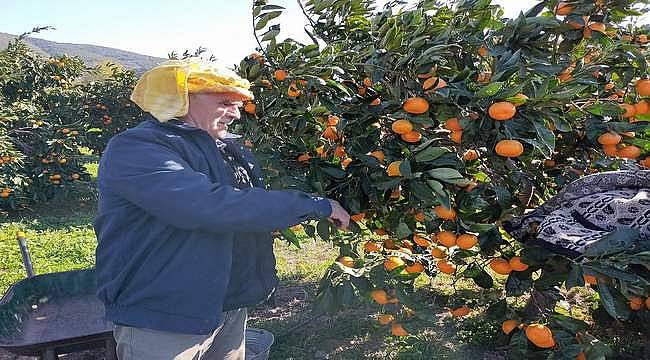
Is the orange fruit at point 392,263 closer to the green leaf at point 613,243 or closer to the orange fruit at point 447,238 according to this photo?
the orange fruit at point 447,238

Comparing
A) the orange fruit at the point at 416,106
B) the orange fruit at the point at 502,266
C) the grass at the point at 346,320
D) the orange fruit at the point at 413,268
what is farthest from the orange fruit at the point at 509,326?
the orange fruit at the point at 416,106

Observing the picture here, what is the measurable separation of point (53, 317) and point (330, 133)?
166cm

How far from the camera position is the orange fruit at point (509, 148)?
63.7 inches

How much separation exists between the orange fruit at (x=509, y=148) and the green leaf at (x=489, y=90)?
0.14 meters

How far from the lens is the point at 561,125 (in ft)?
5.47

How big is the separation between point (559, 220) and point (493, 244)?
1.01 feet

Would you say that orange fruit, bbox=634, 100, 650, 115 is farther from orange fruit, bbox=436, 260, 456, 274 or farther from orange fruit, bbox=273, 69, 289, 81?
orange fruit, bbox=273, 69, 289, 81

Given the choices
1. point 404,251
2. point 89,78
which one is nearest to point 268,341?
point 404,251

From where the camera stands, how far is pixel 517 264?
193 cm

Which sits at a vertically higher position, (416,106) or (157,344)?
(416,106)

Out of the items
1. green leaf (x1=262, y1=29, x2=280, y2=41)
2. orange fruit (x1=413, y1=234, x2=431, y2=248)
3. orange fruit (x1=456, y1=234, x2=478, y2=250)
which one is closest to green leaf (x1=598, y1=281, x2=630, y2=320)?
orange fruit (x1=456, y1=234, x2=478, y2=250)

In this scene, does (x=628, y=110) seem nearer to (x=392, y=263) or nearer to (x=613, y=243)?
(x=613, y=243)

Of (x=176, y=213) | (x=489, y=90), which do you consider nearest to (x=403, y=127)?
(x=489, y=90)

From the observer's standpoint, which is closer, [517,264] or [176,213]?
[176,213]
